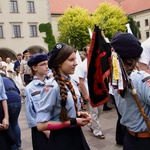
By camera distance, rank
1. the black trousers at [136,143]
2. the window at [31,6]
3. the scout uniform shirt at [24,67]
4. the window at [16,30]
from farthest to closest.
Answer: the window at [31,6], the window at [16,30], the scout uniform shirt at [24,67], the black trousers at [136,143]

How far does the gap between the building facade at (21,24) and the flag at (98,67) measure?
116 ft

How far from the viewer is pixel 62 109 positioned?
2.22m

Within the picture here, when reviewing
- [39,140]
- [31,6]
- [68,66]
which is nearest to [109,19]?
[31,6]

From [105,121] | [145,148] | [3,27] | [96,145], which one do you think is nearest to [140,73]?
[145,148]

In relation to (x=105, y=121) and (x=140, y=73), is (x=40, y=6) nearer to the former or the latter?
(x=105, y=121)

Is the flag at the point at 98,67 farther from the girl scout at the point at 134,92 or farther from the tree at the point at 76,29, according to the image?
the tree at the point at 76,29

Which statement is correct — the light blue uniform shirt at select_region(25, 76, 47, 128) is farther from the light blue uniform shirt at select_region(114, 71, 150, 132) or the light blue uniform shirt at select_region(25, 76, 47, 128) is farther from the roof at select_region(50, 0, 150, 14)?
the roof at select_region(50, 0, 150, 14)

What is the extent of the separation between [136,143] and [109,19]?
38.6 meters

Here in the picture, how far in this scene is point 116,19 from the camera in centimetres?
4038

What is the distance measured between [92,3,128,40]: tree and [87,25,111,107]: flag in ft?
119

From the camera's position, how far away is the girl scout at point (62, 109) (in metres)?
2.22

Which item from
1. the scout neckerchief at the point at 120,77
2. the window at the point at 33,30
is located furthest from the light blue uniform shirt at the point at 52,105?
the window at the point at 33,30

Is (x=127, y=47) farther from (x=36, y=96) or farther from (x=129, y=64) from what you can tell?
(x=36, y=96)

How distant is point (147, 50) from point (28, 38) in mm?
35215
